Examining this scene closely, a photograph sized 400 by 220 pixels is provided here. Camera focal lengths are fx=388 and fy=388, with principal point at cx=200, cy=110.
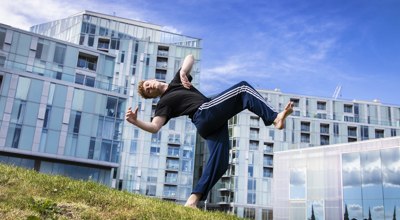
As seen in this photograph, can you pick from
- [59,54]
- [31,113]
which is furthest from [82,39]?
[31,113]

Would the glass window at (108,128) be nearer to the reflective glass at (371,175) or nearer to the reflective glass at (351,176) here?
the reflective glass at (351,176)

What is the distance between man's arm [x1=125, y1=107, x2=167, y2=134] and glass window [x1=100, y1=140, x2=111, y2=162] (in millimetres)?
32610

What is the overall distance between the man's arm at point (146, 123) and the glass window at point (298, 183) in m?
43.6

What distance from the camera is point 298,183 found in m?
47.4

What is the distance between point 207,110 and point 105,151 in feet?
109

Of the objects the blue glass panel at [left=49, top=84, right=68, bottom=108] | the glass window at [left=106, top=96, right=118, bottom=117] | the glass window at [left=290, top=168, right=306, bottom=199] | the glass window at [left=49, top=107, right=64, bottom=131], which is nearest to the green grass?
the glass window at [left=49, top=107, right=64, bottom=131]

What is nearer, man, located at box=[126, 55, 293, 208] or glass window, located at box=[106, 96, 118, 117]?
man, located at box=[126, 55, 293, 208]

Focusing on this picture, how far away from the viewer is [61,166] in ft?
116

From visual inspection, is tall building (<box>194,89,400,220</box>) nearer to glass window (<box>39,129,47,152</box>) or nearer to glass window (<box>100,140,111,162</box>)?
glass window (<box>100,140,111,162</box>)

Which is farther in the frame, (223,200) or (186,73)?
(223,200)

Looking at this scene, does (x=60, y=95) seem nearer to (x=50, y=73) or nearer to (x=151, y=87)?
(x=50, y=73)

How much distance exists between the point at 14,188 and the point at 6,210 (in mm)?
828

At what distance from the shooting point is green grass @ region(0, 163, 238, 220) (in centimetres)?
418

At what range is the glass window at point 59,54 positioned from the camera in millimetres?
39188
